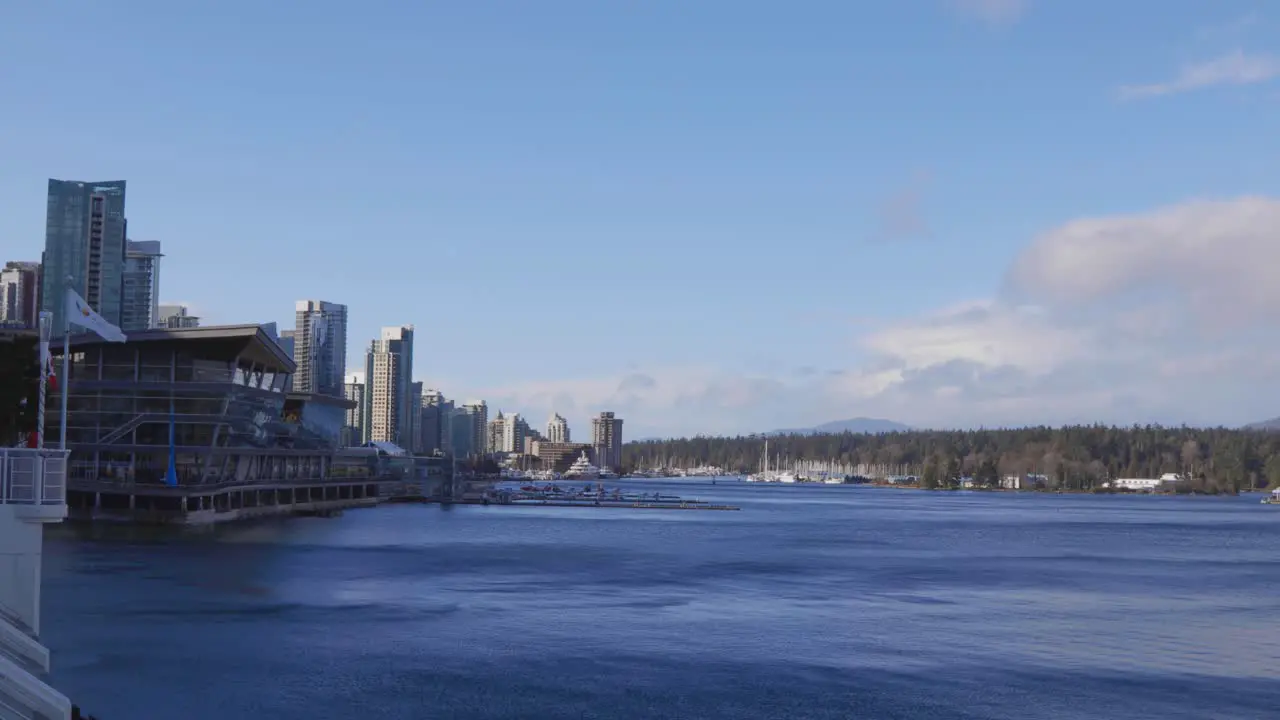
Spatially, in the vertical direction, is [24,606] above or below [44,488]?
below

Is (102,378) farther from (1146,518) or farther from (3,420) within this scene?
(1146,518)

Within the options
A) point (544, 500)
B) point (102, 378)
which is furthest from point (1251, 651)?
point (544, 500)

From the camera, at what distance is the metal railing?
23.5 metres

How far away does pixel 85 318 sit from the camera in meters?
29.4

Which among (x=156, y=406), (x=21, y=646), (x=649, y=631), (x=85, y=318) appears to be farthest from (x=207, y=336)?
(x=21, y=646)

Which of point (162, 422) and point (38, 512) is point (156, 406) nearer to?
point (162, 422)

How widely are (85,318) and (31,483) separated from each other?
265 inches

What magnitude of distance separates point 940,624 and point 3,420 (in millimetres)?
41523

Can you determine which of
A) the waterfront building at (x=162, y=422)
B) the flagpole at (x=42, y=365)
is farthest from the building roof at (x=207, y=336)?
the flagpole at (x=42, y=365)

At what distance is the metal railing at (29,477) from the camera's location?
23453 millimetres

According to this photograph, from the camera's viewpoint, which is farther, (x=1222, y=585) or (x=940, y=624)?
(x=1222, y=585)

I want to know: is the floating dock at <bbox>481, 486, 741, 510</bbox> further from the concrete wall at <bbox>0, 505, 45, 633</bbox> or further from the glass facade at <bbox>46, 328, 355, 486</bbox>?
the concrete wall at <bbox>0, 505, 45, 633</bbox>

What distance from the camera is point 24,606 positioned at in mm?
24438

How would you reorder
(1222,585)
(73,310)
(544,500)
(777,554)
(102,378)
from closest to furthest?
(73,310) → (1222,585) → (777,554) → (102,378) → (544,500)
